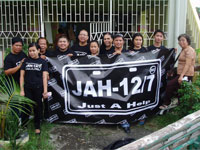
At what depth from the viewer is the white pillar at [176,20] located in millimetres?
6184

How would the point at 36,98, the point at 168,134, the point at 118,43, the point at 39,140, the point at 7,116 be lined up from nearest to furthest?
1. the point at 168,134
2. the point at 7,116
3. the point at 39,140
4. the point at 36,98
5. the point at 118,43

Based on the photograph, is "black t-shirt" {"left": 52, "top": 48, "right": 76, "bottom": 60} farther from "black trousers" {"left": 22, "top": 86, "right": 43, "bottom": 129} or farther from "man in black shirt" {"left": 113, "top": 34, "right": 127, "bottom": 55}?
"man in black shirt" {"left": 113, "top": 34, "right": 127, "bottom": 55}

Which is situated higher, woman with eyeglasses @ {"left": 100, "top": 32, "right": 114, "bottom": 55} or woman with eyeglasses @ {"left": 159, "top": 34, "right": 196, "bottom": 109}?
woman with eyeglasses @ {"left": 100, "top": 32, "right": 114, "bottom": 55}

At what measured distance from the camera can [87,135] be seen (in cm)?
357

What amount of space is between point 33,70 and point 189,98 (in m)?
2.47

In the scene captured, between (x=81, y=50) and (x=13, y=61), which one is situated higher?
(x=81, y=50)

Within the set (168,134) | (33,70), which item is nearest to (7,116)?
(33,70)

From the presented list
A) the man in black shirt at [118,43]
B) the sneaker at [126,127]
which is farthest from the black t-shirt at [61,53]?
the sneaker at [126,127]

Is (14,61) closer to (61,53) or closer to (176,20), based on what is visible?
(61,53)

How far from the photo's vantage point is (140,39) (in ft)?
12.9

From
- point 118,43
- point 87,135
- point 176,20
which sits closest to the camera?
point 87,135

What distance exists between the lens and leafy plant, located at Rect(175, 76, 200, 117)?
138 inches

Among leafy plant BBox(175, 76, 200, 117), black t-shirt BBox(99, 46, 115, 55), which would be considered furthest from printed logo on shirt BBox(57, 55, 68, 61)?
leafy plant BBox(175, 76, 200, 117)

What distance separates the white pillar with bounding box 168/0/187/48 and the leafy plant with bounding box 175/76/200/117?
2862 millimetres
